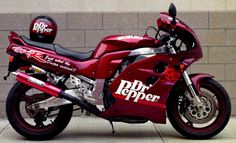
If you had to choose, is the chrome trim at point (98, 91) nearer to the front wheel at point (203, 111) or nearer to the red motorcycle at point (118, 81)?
the red motorcycle at point (118, 81)

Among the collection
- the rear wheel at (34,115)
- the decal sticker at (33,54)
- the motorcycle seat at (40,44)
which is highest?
the motorcycle seat at (40,44)

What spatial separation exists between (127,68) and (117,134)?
39.0 inches

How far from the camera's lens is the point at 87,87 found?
6.15 metres

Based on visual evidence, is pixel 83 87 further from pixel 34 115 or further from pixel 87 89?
pixel 34 115

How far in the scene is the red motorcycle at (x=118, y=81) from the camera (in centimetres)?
609

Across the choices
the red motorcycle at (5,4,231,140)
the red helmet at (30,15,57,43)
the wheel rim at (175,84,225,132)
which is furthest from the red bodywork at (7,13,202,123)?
the wheel rim at (175,84,225,132)

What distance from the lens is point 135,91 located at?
240 inches

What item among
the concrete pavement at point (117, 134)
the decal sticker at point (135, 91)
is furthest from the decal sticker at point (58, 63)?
the concrete pavement at point (117, 134)

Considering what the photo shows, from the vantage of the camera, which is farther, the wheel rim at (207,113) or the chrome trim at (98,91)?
the wheel rim at (207,113)

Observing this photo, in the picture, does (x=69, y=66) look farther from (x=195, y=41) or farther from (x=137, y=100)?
(x=195, y=41)

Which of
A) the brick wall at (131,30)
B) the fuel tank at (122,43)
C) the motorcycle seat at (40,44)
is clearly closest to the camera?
the fuel tank at (122,43)

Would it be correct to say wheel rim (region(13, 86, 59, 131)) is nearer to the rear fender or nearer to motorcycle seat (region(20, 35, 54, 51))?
motorcycle seat (region(20, 35, 54, 51))

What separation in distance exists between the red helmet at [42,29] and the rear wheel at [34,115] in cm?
58

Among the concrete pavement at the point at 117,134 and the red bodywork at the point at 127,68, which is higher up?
the red bodywork at the point at 127,68
